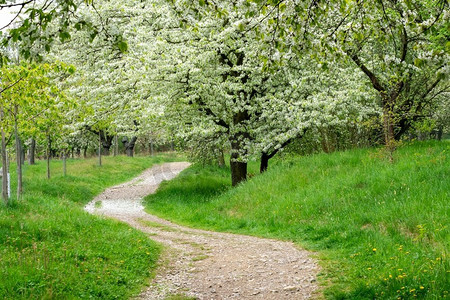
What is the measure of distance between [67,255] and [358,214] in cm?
699

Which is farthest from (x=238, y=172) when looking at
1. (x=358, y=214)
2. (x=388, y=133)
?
(x=358, y=214)

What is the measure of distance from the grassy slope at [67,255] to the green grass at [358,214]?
12.1 ft

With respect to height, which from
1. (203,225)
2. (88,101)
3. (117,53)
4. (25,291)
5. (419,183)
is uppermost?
(117,53)

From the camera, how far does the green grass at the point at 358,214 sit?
6.66 meters

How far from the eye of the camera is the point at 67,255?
26.7 ft

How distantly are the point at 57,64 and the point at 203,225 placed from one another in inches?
282

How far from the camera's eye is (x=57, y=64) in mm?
12117

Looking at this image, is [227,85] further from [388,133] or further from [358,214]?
[358,214]

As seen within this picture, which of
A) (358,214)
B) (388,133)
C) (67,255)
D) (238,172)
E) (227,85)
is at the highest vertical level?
(227,85)

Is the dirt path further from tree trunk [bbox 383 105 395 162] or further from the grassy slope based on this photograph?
tree trunk [bbox 383 105 395 162]

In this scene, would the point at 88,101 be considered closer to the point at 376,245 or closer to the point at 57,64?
the point at 57,64

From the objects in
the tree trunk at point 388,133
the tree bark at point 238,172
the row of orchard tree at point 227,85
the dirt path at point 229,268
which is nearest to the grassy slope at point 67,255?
the dirt path at point 229,268

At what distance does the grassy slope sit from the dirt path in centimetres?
57

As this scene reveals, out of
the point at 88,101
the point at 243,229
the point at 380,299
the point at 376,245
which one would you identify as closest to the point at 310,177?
the point at 243,229
